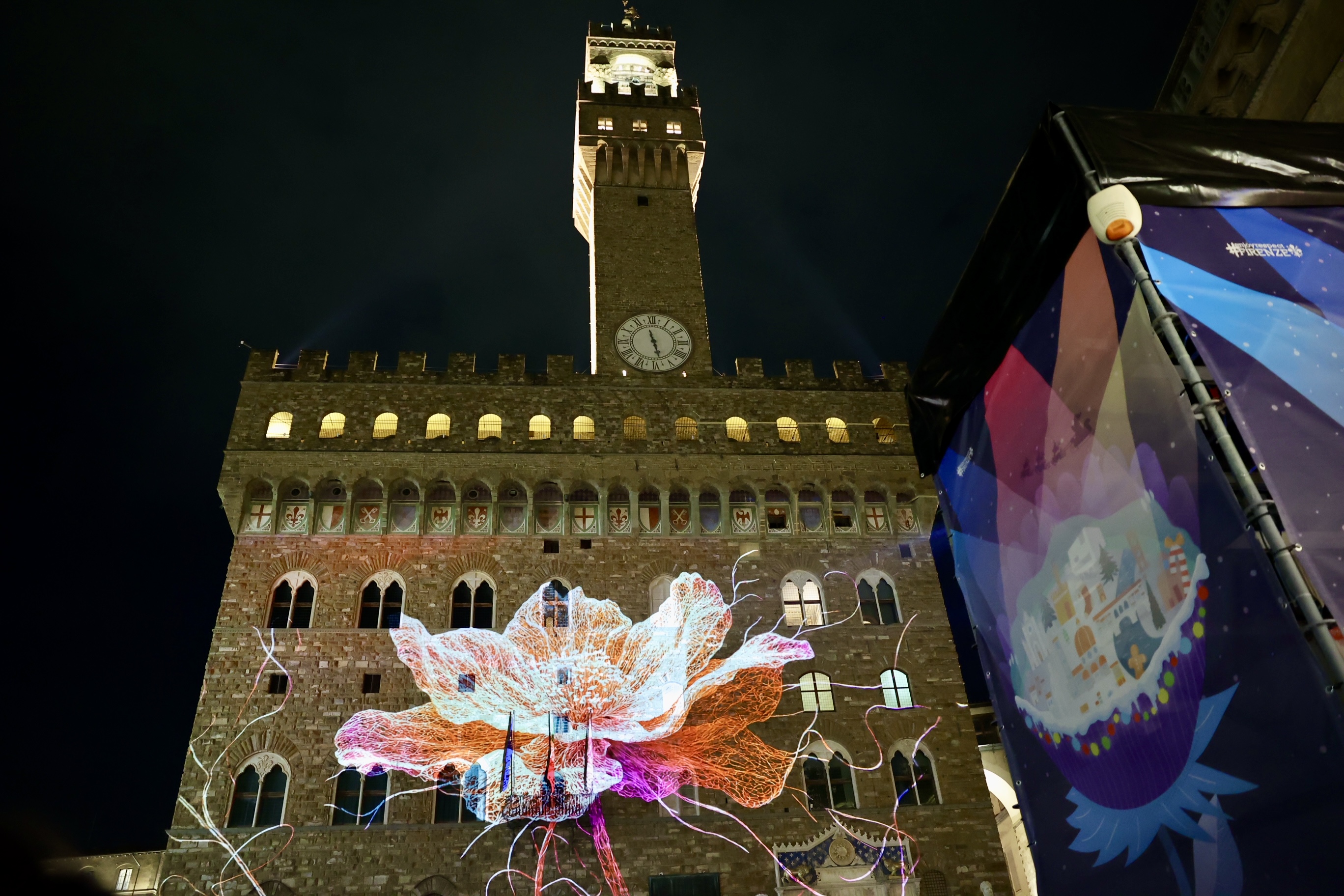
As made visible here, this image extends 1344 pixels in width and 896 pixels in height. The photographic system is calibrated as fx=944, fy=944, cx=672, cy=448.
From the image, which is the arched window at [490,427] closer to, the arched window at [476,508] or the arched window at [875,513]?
the arched window at [476,508]

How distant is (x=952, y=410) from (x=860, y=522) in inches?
529

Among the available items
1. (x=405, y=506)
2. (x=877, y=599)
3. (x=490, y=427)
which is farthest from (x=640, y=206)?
(x=877, y=599)

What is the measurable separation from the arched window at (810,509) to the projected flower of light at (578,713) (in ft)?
9.98

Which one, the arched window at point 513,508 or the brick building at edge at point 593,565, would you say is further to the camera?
the arched window at point 513,508

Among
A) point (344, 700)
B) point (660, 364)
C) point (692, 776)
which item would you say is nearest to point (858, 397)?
point (660, 364)

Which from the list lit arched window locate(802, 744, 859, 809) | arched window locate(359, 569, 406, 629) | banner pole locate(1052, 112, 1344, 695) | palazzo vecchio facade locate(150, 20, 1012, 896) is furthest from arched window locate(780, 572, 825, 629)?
banner pole locate(1052, 112, 1344, 695)

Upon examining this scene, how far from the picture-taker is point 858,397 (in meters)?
23.9

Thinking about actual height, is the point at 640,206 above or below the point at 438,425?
above

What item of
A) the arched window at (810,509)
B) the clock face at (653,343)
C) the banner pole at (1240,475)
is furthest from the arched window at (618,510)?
the banner pole at (1240,475)

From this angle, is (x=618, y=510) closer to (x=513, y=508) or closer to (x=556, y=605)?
(x=513, y=508)

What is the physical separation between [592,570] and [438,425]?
5.26m

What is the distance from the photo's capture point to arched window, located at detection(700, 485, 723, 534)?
2167 cm

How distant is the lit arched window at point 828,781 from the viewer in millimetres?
A: 18812

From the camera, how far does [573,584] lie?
67.5ft
